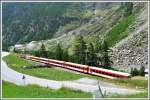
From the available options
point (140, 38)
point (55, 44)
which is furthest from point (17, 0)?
point (140, 38)

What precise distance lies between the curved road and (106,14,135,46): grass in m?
1.20

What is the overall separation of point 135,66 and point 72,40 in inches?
74.7

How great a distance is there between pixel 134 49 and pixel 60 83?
2273mm

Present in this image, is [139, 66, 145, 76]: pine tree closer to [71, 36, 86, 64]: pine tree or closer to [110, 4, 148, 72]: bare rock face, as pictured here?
[110, 4, 148, 72]: bare rock face

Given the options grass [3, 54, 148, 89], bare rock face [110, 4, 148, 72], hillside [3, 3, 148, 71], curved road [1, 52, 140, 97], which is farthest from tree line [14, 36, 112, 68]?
curved road [1, 52, 140, 97]

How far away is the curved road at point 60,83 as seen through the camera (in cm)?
1229

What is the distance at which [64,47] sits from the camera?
41.6 ft

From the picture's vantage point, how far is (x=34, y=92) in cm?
1247

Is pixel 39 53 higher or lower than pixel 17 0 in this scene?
lower

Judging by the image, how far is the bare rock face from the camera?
12.3 metres

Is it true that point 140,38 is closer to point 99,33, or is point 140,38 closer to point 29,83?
point 99,33

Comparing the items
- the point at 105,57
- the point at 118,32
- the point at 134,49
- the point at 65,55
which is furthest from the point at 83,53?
the point at 134,49

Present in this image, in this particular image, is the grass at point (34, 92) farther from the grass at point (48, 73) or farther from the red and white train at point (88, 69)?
the red and white train at point (88, 69)

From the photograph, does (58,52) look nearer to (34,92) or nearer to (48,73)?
(48,73)
